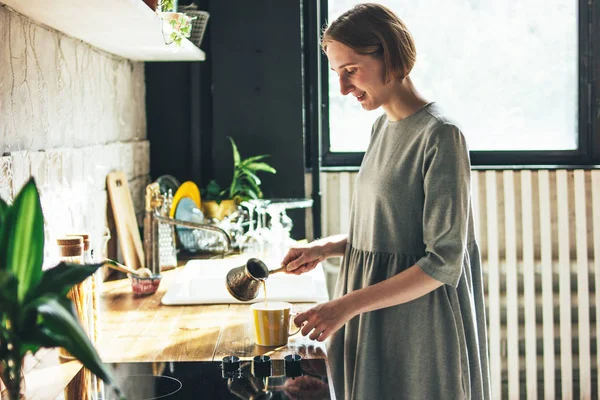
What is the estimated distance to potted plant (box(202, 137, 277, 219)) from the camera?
2584 mm

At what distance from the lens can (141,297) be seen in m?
1.85

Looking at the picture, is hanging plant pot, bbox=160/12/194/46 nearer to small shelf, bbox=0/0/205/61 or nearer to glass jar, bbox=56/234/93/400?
small shelf, bbox=0/0/205/61

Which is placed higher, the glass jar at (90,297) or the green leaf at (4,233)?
the green leaf at (4,233)

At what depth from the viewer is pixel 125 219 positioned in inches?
88.4

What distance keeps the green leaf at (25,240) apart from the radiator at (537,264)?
2319 mm

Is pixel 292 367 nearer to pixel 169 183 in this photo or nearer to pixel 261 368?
pixel 261 368

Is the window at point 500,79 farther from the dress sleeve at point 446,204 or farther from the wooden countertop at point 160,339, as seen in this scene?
the dress sleeve at point 446,204

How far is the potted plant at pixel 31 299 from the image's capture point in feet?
2.02

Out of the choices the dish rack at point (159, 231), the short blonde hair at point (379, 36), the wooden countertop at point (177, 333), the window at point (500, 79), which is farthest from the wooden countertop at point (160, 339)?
the window at point (500, 79)

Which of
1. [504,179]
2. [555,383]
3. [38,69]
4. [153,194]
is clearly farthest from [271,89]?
[555,383]

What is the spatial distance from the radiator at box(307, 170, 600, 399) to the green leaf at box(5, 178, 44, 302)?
232 centimetres

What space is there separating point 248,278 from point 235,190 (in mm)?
1104

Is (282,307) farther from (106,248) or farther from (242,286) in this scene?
(106,248)

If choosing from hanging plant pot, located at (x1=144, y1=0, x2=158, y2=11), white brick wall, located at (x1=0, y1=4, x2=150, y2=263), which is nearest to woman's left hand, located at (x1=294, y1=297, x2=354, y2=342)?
white brick wall, located at (x1=0, y1=4, x2=150, y2=263)
